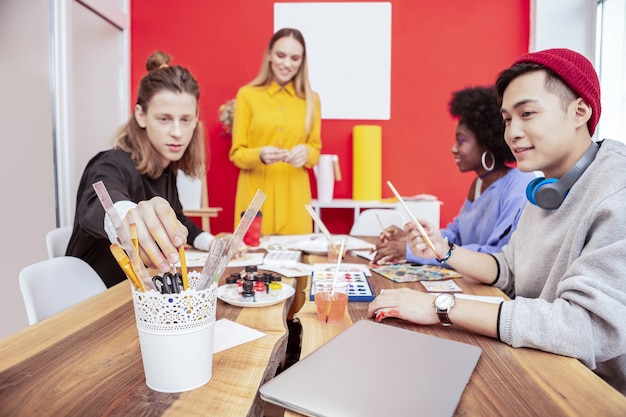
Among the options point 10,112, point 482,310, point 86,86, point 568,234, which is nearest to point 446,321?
point 482,310

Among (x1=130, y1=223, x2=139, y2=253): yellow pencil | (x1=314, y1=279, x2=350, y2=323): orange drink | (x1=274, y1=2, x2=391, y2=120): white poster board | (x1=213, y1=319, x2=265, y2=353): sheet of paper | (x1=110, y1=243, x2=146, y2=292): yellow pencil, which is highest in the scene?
(x1=274, y1=2, x2=391, y2=120): white poster board

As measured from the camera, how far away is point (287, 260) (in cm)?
160

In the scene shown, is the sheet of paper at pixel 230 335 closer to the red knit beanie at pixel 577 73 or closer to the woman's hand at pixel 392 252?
the woman's hand at pixel 392 252

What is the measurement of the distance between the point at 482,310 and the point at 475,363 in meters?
0.16

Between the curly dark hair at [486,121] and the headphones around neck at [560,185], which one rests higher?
the curly dark hair at [486,121]

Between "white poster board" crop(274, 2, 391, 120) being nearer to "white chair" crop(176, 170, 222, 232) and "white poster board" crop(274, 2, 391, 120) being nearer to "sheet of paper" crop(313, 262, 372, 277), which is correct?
"white chair" crop(176, 170, 222, 232)

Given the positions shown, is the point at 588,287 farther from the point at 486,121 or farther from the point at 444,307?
the point at 486,121

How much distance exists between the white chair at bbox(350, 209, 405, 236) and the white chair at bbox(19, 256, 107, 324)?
1.60 meters

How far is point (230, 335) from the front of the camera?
0.88 meters

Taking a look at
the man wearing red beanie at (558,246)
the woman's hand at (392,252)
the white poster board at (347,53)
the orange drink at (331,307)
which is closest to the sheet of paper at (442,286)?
the man wearing red beanie at (558,246)

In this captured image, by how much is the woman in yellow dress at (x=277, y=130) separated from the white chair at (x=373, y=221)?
347 mm

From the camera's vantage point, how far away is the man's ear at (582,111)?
1046 mm

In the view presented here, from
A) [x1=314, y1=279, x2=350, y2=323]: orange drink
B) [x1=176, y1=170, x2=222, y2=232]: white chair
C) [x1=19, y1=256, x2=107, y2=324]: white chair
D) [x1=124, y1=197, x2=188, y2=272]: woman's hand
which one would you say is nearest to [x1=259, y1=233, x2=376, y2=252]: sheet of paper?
[x1=19, y1=256, x2=107, y2=324]: white chair

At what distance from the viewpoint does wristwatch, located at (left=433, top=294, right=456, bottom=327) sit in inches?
35.7
